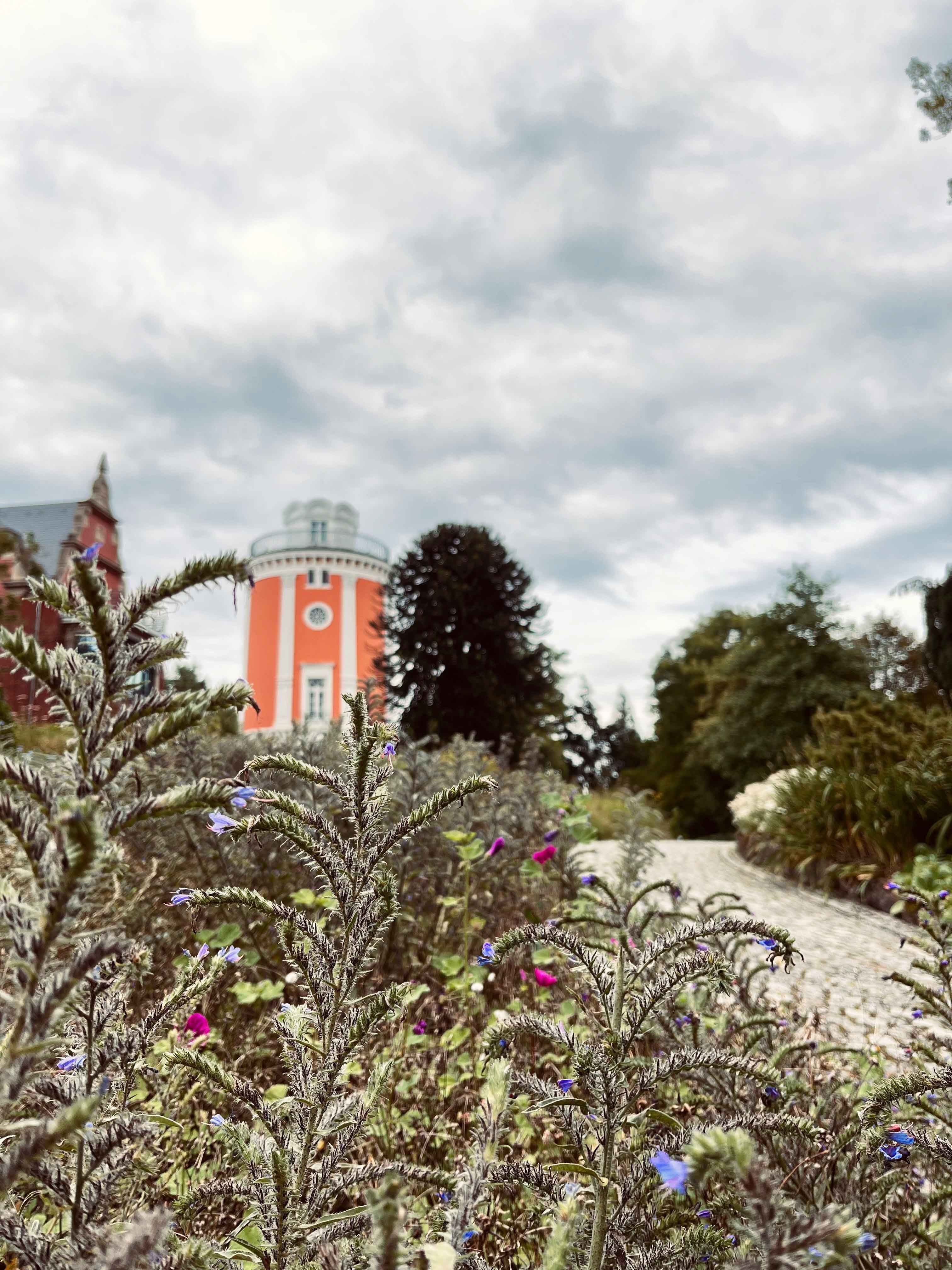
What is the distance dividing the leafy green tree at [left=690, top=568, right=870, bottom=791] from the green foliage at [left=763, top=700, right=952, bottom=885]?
9188mm

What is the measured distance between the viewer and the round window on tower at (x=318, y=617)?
29.6 m

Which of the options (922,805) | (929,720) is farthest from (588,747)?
(922,805)

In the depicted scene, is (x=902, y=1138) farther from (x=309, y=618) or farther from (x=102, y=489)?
(x=102, y=489)

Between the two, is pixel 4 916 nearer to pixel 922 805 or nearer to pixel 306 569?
pixel 922 805

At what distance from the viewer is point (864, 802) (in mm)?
8266

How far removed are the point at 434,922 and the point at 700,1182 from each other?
3.28m

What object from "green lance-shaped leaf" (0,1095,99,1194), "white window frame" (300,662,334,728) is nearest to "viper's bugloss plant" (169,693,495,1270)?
"green lance-shaped leaf" (0,1095,99,1194)

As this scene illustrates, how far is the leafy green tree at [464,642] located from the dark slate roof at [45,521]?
831 inches

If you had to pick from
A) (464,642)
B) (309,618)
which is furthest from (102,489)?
(464,642)

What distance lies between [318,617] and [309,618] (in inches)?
14.5

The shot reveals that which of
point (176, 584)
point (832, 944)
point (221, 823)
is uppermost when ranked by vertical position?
point (176, 584)

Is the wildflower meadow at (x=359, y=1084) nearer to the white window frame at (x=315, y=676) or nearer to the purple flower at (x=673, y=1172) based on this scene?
the purple flower at (x=673, y=1172)

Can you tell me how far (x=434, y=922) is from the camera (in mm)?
3922

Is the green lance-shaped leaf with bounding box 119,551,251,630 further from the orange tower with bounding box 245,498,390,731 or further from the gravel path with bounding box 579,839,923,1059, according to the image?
the orange tower with bounding box 245,498,390,731
